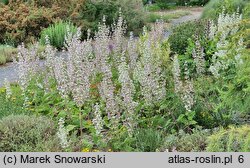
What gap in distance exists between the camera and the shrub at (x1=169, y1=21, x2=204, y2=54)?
27.5 ft

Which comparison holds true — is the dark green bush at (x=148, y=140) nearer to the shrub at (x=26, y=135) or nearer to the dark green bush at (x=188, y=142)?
the dark green bush at (x=188, y=142)

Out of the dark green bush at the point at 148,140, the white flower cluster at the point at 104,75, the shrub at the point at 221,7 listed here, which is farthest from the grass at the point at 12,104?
the shrub at the point at 221,7

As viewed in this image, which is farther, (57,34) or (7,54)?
(57,34)

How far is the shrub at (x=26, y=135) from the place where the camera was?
15.9 feet

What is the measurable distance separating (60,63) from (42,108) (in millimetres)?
641

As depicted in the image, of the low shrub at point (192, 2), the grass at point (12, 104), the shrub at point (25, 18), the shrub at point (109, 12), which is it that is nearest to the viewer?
the grass at point (12, 104)

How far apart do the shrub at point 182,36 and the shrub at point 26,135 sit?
12.2ft

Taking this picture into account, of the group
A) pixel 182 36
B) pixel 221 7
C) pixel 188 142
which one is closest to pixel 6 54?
pixel 182 36

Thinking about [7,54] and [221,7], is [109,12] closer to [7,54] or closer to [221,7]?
[221,7]

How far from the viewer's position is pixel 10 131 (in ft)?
16.4

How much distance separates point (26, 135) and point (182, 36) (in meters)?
4.26

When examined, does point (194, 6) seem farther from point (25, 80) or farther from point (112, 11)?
point (25, 80)

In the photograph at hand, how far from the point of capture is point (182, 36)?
852 cm

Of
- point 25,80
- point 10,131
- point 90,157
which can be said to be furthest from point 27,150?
point 25,80
